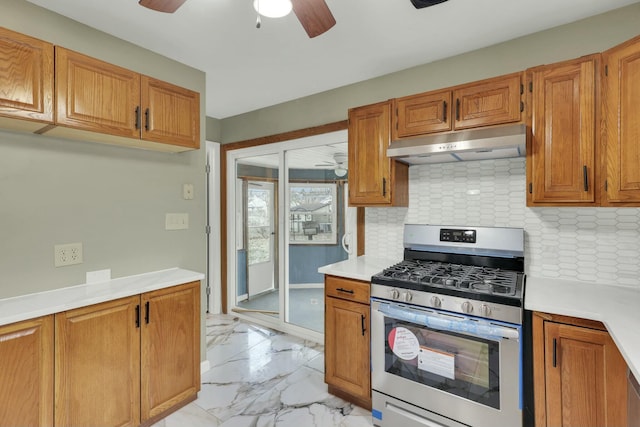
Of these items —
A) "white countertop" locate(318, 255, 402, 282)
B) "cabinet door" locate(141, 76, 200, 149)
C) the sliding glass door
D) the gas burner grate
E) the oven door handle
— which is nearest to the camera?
the oven door handle

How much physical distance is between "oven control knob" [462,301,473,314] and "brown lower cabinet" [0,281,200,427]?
170 centimetres

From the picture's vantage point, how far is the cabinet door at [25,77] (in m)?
1.48

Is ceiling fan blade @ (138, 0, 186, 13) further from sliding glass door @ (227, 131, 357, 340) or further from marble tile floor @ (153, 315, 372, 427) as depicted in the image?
marble tile floor @ (153, 315, 372, 427)

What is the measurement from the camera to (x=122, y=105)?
1.91m

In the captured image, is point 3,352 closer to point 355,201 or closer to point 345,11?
point 355,201

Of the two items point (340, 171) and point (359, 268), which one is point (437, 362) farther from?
point (340, 171)

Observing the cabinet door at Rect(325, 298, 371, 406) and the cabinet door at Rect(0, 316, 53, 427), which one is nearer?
the cabinet door at Rect(0, 316, 53, 427)

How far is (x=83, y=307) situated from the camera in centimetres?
165

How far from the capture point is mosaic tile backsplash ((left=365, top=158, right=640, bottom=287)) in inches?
73.6

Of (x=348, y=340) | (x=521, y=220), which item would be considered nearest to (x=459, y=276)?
(x=521, y=220)

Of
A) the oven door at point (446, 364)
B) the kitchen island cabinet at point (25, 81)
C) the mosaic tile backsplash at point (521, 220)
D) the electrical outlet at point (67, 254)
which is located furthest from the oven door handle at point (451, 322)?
the kitchen island cabinet at point (25, 81)

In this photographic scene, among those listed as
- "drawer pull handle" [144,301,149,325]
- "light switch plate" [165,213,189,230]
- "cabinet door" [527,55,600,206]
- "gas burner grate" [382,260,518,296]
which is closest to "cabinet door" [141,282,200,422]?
"drawer pull handle" [144,301,149,325]

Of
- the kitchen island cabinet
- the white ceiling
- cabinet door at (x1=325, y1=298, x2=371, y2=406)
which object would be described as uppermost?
the white ceiling

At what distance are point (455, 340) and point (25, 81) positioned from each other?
2.60 metres
